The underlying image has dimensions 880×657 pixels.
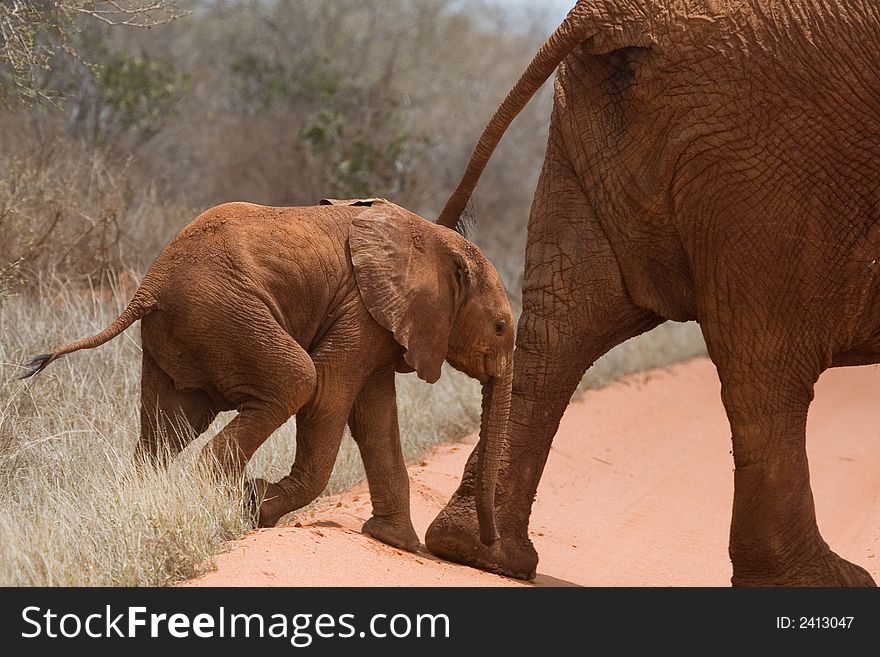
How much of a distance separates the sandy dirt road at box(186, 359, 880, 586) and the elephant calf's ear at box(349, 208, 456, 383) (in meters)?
0.90

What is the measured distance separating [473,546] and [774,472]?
141 cm

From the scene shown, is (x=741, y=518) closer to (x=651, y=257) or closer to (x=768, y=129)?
(x=651, y=257)

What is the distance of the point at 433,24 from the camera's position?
2972cm

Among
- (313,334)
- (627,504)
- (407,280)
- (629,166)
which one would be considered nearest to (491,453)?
(407,280)

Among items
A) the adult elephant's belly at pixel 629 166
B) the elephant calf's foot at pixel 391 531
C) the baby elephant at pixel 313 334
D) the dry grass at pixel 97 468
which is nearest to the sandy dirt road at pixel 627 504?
the elephant calf's foot at pixel 391 531

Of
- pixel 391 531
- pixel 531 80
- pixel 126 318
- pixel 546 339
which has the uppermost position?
pixel 531 80

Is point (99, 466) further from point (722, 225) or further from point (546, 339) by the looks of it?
point (722, 225)

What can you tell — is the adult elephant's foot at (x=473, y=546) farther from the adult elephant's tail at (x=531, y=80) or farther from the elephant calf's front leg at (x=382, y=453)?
the adult elephant's tail at (x=531, y=80)

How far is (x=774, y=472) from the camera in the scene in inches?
229

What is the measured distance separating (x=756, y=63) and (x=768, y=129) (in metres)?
0.26

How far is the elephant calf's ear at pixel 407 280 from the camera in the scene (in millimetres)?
6086

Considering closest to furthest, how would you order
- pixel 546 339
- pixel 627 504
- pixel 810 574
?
pixel 810 574
pixel 546 339
pixel 627 504
